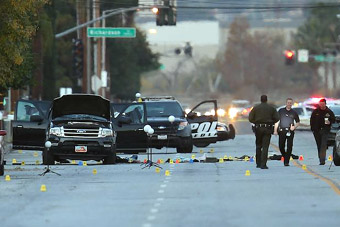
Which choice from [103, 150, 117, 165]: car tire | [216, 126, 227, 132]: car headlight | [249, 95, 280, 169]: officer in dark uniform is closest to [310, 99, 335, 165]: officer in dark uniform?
[249, 95, 280, 169]: officer in dark uniform

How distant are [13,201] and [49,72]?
48970mm

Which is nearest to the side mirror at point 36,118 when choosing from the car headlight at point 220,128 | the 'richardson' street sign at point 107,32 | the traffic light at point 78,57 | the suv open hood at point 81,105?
the suv open hood at point 81,105

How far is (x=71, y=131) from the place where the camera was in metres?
32.3

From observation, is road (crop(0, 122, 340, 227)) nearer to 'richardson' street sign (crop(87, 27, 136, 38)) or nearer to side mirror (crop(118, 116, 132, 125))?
side mirror (crop(118, 116, 132, 125))

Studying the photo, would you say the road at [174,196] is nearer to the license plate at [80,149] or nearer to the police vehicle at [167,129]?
the license plate at [80,149]

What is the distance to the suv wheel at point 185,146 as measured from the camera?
40.4m

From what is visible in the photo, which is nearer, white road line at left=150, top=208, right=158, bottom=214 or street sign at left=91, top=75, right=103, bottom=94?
white road line at left=150, top=208, right=158, bottom=214

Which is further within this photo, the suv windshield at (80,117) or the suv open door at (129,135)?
the suv open door at (129,135)

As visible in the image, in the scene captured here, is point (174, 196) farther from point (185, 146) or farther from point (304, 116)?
point (304, 116)

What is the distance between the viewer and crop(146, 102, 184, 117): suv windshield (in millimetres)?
41438

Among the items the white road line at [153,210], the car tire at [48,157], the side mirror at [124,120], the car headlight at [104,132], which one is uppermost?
the side mirror at [124,120]

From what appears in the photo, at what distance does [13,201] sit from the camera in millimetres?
21641

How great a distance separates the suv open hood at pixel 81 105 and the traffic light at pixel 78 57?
3271 centimetres

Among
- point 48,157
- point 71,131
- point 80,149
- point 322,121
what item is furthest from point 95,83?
point 80,149
